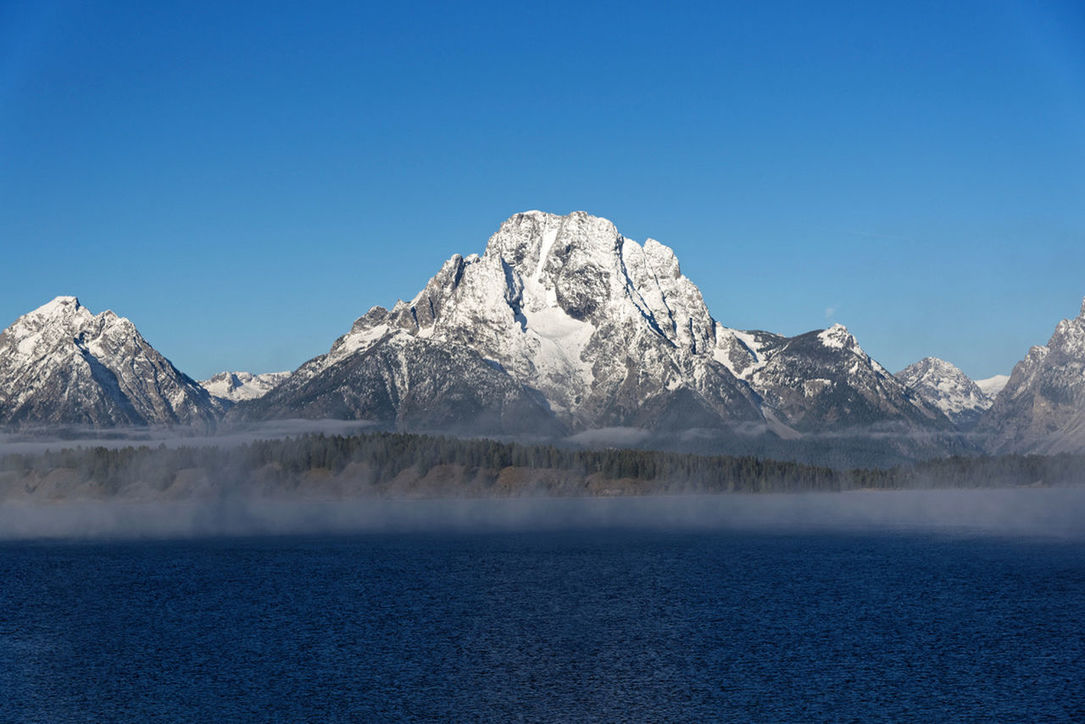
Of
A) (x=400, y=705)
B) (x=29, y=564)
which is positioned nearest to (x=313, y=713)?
(x=400, y=705)

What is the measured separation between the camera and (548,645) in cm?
10988

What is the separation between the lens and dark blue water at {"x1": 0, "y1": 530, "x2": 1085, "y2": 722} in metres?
86.2

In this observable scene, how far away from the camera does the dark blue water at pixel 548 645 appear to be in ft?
283

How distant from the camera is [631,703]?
286 feet

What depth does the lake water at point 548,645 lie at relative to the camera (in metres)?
86.2

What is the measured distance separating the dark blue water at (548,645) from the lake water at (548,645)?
0.38 meters

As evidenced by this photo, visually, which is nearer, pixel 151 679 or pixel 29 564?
A: pixel 151 679

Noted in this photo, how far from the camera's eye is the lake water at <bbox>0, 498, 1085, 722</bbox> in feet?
283

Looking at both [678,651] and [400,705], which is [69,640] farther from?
[678,651]

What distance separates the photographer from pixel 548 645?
360ft

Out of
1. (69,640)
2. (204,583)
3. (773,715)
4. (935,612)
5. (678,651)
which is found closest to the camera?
(773,715)

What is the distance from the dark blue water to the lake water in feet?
1.24

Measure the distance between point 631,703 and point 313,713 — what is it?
25.0 meters

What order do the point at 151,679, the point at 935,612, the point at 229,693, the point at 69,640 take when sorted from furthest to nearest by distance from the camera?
the point at 935,612, the point at 69,640, the point at 151,679, the point at 229,693
